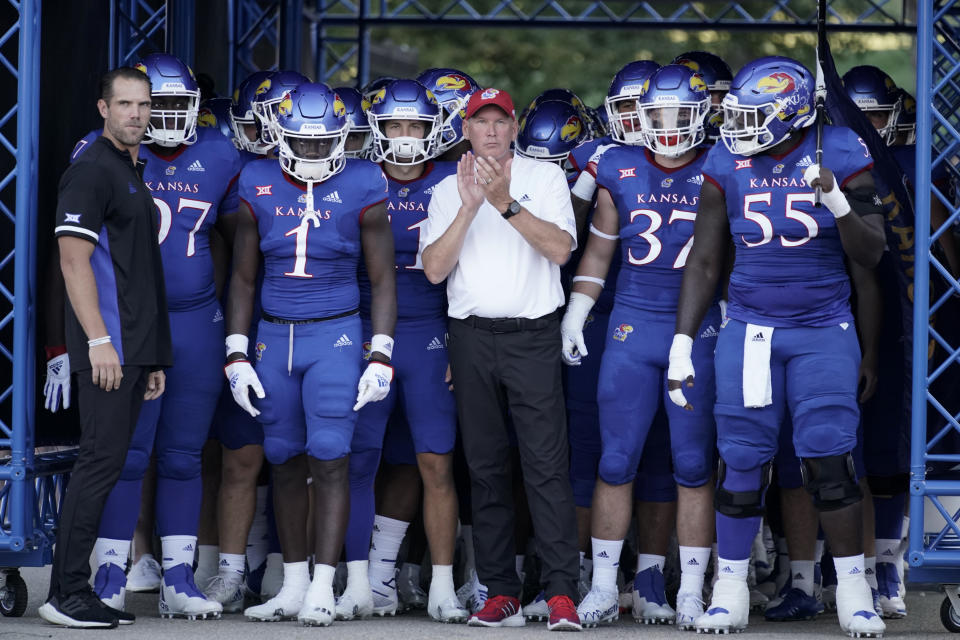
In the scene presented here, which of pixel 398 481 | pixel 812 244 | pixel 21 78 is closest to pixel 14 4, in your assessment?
pixel 21 78

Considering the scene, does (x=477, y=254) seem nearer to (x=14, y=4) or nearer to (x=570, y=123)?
(x=570, y=123)

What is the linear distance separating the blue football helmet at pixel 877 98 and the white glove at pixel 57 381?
3.87m

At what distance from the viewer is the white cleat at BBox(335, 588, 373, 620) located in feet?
19.2

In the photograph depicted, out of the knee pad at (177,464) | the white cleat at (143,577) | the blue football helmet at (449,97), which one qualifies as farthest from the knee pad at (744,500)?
the white cleat at (143,577)

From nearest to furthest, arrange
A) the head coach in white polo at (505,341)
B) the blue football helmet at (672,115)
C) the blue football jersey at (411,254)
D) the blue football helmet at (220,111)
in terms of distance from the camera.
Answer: the head coach in white polo at (505,341), the blue football helmet at (672,115), the blue football jersey at (411,254), the blue football helmet at (220,111)

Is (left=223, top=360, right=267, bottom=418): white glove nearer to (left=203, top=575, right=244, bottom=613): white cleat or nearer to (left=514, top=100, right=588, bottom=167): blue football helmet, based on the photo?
(left=203, top=575, right=244, bottom=613): white cleat

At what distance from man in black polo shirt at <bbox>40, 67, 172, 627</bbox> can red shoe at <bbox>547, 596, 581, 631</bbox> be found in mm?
1698

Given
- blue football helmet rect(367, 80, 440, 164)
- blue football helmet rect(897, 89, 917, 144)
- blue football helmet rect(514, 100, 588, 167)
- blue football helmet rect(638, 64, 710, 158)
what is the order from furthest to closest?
1. blue football helmet rect(897, 89, 917, 144)
2. blue football helmet rect(514, 100, 588, 167)
3. blue football helmet rect(367, 80, 440, 164)
4. blue football helmet rect(638, 64, 710, 158)

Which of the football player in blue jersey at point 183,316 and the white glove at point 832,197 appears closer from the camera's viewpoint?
the white glove at point 832,197

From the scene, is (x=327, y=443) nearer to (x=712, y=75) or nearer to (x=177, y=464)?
(x=177, y=464)

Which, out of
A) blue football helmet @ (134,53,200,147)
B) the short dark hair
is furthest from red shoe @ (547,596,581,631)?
the short dark hair

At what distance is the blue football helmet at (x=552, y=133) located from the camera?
6.61 m

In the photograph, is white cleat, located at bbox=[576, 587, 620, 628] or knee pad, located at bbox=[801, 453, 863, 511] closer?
knee pad, located at bbox=[801, 453, 863, 511]

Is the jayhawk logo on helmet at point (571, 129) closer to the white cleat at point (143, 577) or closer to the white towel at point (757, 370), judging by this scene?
the white towel at point (757, 370)
